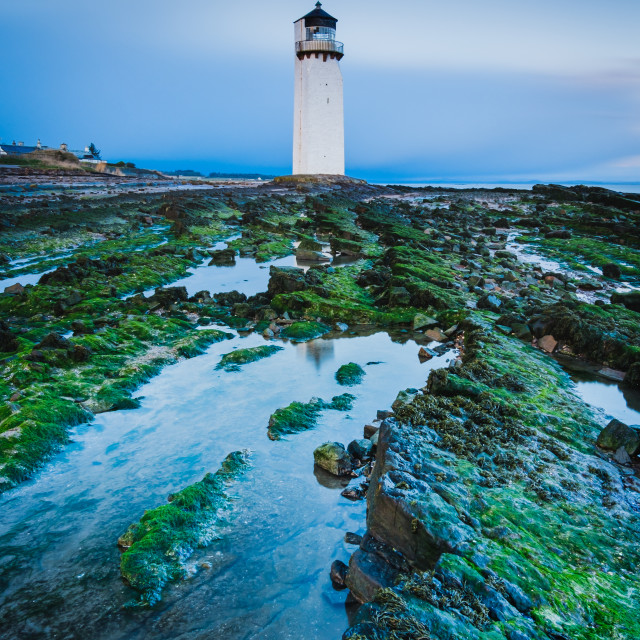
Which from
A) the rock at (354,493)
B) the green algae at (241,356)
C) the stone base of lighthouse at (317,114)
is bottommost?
the green algae at (241,356)

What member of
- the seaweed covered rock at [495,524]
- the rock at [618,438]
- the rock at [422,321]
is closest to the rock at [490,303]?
the rock at [422,321]

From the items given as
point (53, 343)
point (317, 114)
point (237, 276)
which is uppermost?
point (317, 114)

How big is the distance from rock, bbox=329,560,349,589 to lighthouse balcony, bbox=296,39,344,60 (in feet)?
156

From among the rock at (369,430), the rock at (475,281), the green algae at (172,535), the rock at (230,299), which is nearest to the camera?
the green algae at (172,535)

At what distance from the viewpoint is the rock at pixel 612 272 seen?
48.2 ft

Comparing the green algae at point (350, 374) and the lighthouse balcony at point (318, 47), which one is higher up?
the lighthouse balcony at point (318, 47)

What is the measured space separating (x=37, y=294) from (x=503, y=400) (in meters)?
9.36

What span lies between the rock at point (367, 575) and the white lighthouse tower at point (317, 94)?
148ft

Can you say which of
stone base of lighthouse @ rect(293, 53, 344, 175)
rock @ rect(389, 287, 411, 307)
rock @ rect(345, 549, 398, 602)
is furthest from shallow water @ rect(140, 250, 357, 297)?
stone base of lighthouse @ rect(293, 53, 344, 175)

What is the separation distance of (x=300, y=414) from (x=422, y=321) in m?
4.18

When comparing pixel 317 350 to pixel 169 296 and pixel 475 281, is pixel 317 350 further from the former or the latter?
pixel 475 281

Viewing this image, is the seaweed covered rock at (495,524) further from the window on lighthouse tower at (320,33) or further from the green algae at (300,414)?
the window on lighthouse tower at (320,33)

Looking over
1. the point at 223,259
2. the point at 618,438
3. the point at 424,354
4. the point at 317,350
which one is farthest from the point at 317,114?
the point at 618,438

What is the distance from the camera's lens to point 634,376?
256 inches
